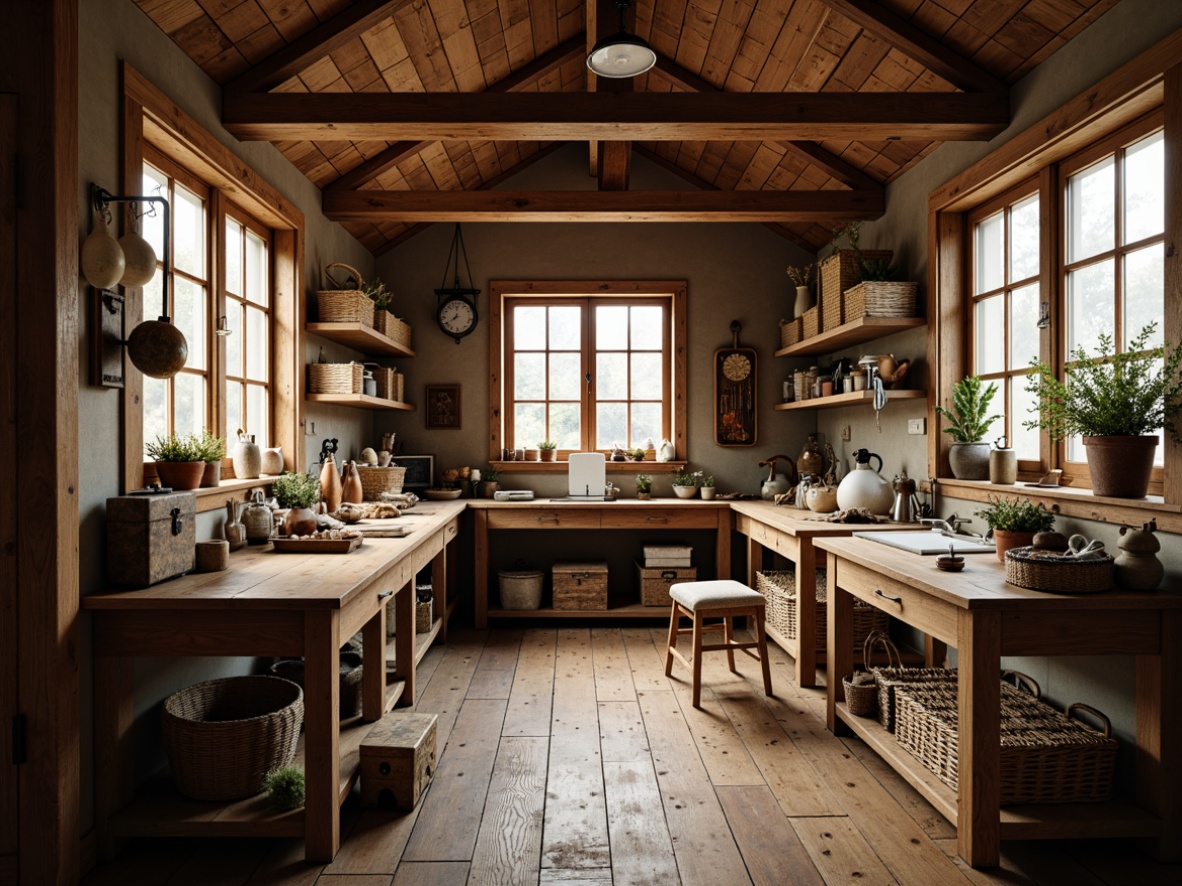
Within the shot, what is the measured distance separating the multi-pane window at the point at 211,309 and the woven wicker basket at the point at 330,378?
238 mm

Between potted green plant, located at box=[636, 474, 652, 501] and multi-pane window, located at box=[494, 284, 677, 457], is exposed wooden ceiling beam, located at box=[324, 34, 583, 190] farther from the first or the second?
potted green plant, located at box=[636, 474, 652, 501]

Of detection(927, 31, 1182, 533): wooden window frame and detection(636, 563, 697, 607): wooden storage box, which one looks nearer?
detection(927, 31, 1182, 533): wooden window frame

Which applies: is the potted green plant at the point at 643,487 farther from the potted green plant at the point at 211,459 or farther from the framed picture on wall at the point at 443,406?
the potted green plant at the point at 211,459

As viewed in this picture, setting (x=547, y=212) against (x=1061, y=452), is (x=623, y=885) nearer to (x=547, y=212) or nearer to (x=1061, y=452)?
(x=1061, y=452)

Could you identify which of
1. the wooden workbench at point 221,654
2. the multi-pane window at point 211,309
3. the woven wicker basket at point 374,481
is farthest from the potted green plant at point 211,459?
the woven wicker basket at point 374,481

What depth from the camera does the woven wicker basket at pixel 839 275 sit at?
13.9ft

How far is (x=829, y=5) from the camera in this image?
129 inches

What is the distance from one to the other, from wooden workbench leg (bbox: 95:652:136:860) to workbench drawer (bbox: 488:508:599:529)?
288 centimetres

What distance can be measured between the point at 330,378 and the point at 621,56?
7.40 ft

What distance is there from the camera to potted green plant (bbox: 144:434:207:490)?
265 cm

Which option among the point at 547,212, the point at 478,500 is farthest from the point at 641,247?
the point at 478,500

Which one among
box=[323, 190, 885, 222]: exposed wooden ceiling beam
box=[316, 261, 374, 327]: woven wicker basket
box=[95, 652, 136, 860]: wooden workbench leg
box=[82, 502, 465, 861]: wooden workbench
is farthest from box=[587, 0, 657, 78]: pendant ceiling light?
box=[95, 652, 136, 860]: wooden workbench leg

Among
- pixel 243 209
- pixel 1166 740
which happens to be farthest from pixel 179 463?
pixel 1166 740

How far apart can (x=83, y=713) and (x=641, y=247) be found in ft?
15.0
